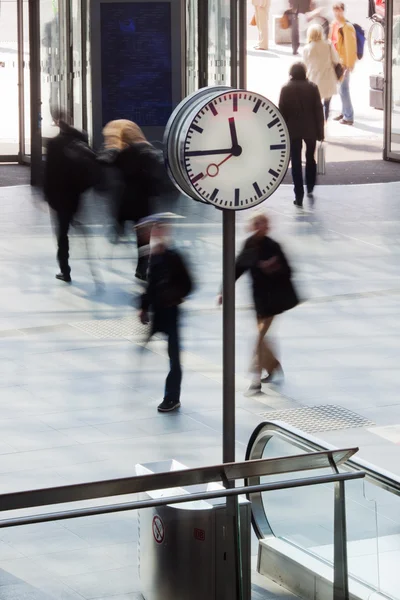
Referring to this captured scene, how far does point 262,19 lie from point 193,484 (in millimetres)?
30596

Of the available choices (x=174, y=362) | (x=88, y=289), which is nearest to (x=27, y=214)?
(x=88, y=289)

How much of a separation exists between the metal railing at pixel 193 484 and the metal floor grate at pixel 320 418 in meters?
3.29

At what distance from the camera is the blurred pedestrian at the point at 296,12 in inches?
1369

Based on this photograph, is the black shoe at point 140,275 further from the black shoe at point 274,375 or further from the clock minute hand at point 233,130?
the clock minute hand at point 233,130

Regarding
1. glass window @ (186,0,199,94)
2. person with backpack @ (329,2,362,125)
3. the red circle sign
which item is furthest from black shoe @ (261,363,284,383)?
person with backpack @ (329,2,362,125)

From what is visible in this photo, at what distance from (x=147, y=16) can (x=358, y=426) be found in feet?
41.3

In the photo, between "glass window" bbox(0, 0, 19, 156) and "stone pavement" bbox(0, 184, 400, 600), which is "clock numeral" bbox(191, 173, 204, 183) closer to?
"stone pavement" bbox(0, 184, 400, 600)

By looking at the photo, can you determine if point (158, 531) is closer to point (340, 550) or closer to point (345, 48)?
point (340, 550)

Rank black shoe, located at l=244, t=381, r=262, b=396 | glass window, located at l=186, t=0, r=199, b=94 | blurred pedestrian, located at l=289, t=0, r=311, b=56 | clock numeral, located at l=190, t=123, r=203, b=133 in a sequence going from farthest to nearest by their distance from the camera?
blurred pedestrian, located at l=289, t=0, r=311, b=56 < glass window, located at l=186, t=0, r=199, b=94 < black shoe, located at l=244, t=381, r=262, b=396 < clock numeral, located at l=190, t=123, r=203, b=133

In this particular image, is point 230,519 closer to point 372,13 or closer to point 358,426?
point 358,426

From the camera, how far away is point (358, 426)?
930 centimetres

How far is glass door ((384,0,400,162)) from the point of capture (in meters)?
22.1

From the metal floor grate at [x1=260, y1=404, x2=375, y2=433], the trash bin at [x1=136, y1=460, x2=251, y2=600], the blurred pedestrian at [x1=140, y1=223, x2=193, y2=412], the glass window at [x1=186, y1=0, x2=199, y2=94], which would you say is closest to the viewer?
the trash bin at [x1=136, y1=460, x2=251, y2=600]

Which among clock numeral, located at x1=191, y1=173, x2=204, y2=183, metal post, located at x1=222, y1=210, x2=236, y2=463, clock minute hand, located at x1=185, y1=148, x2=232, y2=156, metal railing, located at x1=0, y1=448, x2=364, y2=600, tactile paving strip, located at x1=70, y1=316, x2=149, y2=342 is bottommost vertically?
tactile paving strip, located at x1=70, y1=316, x2=149, y2=342
